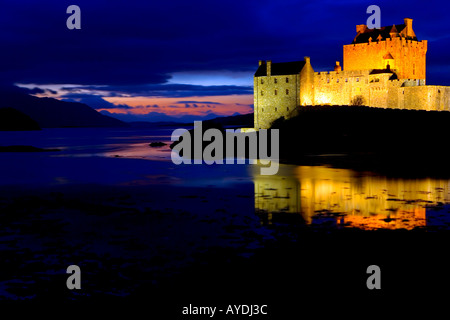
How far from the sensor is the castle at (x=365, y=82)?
189 ft

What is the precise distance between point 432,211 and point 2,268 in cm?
1410

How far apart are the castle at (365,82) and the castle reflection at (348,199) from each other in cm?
2965

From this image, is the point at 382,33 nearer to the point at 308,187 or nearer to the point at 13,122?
the point at 308,187

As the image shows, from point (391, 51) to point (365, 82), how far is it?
6247 millimetres

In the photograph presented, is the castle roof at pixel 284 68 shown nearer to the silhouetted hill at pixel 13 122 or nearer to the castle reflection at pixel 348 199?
the castle reflection at pixel 348 199

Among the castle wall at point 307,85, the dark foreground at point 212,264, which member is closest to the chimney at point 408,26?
the castle wall at point 307,85

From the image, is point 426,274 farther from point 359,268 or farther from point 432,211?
point 432,211

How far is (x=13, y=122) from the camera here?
182 meters

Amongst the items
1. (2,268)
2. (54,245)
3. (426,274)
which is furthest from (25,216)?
(426,274)

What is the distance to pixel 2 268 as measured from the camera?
1170 cm

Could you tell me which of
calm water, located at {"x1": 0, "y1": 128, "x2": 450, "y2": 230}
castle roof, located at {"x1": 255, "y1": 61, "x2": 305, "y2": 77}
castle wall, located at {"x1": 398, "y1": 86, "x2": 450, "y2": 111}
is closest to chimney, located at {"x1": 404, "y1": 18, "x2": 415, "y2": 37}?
castle wall, located at {"x1": 398, "y1": 86, "x2": 450, "y2": 111}

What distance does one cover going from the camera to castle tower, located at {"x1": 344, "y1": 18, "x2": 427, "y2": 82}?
201ft

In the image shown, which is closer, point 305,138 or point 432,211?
point 432,211

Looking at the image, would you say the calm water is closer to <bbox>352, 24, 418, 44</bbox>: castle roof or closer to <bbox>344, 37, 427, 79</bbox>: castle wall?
<bbox>344, 37, 427, 79</bbox>: castle wall
